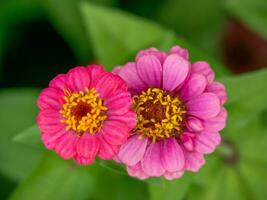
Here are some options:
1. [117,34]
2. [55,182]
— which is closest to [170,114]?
[55,182]

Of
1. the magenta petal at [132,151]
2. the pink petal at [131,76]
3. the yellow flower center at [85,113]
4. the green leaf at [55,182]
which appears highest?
the pink petal at [131,76]

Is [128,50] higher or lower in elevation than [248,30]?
lower

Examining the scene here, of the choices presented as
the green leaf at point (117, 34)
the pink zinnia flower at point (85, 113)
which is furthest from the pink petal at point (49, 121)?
the green leaf at point (117, 34)

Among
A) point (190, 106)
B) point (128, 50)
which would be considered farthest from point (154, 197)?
point (128, 50)

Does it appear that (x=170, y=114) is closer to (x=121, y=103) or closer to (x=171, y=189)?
(x=121, y=103)

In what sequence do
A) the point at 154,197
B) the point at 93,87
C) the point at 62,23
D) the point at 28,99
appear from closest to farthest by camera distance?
1. the point at 93,87
2. the point at 154,197
3. the point at 28,99
4. the point at 62,23

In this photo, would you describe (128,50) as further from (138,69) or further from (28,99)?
(138,69)

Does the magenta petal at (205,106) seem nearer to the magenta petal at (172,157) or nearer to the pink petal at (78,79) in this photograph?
the magenta petal at (172,157)
